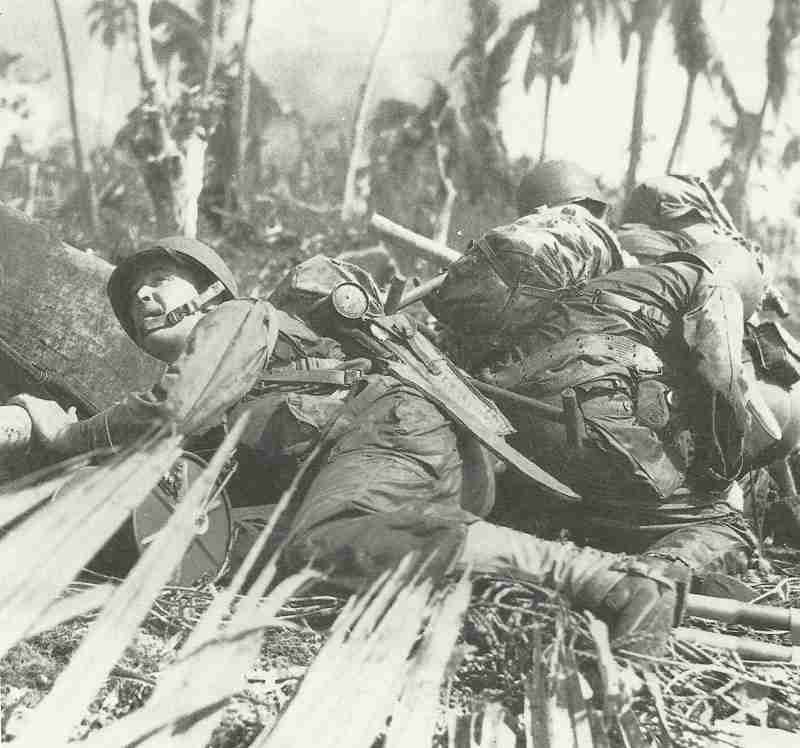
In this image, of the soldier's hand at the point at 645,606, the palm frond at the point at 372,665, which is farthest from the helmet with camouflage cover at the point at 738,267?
the palm frond at the point at 372,665

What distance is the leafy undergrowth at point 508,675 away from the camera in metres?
2.34

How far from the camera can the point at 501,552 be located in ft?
9.09

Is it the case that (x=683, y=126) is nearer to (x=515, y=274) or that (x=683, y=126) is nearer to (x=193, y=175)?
(x=193, y=175)

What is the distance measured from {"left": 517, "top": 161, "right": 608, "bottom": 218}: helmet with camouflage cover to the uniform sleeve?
1869 mm

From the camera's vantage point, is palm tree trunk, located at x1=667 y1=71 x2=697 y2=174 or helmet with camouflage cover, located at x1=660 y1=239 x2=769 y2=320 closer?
helmet with camouflage cover, located at x1=660 y1=239 x2=769 y2=320

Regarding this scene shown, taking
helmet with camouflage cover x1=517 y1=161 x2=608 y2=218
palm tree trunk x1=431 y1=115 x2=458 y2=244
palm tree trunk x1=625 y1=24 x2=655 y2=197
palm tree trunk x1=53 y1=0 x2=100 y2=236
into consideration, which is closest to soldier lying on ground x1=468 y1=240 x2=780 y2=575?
helmet with camouflage cover x1=517 y1=161 x2=608 y2=218

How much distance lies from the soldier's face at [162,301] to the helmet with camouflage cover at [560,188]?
65.1 inches

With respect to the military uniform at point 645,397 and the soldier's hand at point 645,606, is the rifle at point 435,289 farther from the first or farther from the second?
the soldier's hand at point 645,606

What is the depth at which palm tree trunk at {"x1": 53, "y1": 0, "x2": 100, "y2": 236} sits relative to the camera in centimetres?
1498

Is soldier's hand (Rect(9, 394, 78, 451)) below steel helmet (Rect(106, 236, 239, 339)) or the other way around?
below

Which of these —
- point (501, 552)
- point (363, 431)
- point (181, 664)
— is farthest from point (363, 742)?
point (363, 431)

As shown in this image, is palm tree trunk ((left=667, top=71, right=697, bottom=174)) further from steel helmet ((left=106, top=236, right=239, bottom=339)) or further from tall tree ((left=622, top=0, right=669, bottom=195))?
steel helmet ((left=106, top=236, right=239, bottom=339))

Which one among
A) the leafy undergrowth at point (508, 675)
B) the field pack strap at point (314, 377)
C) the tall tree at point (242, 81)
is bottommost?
the leafy undergrowth at point (508, 675)

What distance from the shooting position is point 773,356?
4.54 metres
